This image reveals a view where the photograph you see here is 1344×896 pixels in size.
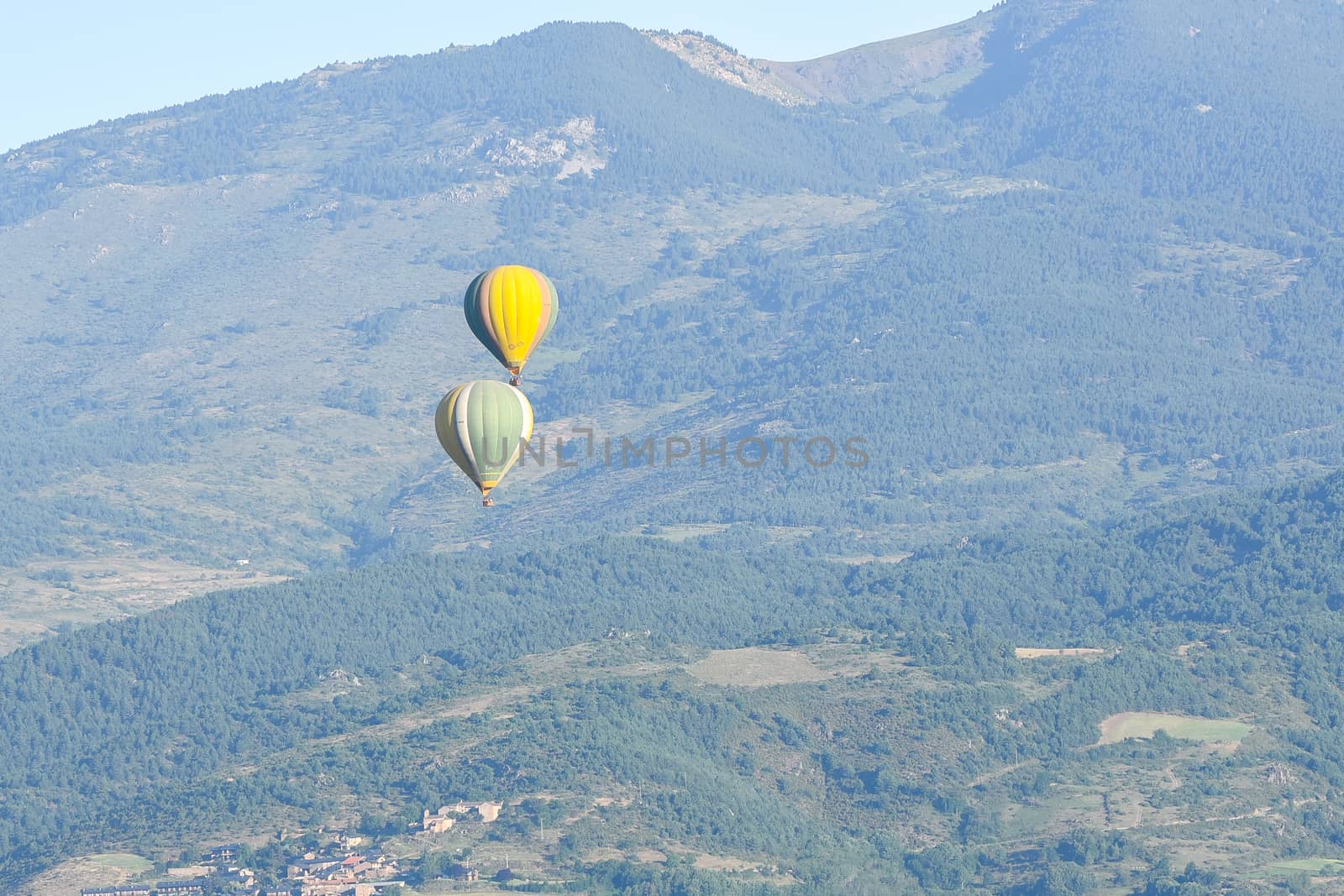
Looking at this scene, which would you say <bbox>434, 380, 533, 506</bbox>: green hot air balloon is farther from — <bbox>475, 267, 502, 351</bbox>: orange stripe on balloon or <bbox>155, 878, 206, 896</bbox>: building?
<bbox>155, 878, 206, 896</bbox>: building

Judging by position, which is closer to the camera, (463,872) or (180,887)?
(463,872)

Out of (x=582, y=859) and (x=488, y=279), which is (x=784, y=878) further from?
(x=488, y=279)

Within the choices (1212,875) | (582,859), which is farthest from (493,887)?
(1212,875)

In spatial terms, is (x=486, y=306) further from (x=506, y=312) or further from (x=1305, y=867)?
(x=1305, y=867)

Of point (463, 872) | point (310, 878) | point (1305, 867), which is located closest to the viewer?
point (463, 872)

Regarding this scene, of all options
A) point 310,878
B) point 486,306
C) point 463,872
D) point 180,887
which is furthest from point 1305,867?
point 486,306

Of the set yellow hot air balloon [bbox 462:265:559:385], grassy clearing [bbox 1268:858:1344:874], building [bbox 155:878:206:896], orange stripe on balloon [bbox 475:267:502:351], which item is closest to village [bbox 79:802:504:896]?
building [bbox 155:878:206:896]
